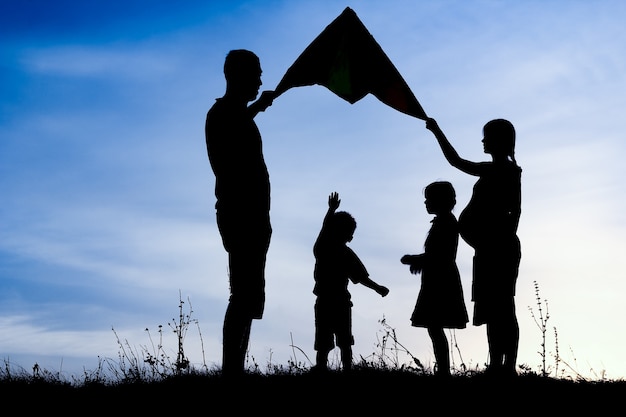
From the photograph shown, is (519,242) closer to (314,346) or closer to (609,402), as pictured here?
(609,402)

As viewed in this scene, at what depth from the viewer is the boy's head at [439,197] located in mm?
7895

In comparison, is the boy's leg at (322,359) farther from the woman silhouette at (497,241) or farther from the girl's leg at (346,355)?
the woman silhouette at (497,241)

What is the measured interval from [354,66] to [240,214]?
10.3 ft

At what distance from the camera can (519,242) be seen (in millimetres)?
7098

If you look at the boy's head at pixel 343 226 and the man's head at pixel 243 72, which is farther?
the boy's head at pixel 343 226

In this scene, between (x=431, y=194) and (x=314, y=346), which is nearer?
(x=431, y=194)

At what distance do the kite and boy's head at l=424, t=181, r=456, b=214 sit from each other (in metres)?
0.83

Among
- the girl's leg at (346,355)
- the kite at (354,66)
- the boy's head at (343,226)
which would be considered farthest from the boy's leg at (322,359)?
the kite at (354,66)

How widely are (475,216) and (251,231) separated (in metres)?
2.42

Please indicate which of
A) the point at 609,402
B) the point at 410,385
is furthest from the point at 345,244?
the point at 609,402

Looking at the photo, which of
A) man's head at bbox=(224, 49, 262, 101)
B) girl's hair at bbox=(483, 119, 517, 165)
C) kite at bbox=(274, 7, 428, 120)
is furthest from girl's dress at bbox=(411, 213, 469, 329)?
man's head at bbox=(224, 49, 262, 101)

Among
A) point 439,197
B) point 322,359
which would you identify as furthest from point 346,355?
point 439,197

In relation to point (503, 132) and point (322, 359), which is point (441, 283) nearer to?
point (503, 132)

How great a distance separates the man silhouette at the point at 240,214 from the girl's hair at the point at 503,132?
8.09ft
